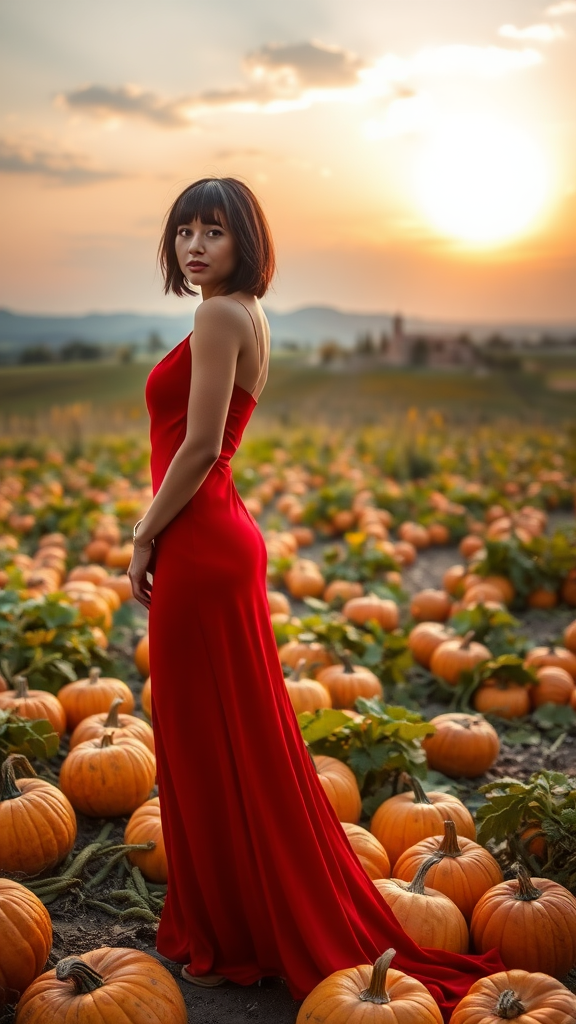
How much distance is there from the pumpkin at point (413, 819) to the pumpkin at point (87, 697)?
1.57 meters

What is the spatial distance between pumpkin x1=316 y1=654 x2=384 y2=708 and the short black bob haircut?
2.61 m

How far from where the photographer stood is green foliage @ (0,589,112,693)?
4551 millimetres

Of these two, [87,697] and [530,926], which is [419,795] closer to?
[530,926]

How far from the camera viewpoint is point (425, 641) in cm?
560

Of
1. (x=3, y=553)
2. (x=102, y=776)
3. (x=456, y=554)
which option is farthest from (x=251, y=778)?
(x=456, y=554)

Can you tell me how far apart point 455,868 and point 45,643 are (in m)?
2.60

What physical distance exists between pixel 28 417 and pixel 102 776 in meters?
12.8

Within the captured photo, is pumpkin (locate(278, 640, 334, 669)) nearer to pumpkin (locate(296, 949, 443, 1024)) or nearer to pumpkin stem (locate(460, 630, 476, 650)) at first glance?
pumpkin stem (locate(460, 630, 476, 650))

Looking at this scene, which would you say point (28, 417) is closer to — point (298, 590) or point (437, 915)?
point (298, 590)

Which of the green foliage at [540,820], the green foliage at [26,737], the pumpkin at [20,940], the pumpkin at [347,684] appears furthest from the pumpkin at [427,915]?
the pumpkin at [347,684]

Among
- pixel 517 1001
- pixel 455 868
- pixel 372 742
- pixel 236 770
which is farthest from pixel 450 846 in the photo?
pixel 236 770

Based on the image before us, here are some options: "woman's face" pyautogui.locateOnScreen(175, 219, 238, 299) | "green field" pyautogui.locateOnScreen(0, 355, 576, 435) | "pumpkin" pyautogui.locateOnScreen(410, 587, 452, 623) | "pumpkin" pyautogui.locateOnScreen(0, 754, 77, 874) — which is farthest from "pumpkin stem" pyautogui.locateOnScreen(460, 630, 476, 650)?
"green field" pyautogui.locateOnScreen(0, 355, 576, 435)

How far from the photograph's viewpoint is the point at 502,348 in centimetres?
1875

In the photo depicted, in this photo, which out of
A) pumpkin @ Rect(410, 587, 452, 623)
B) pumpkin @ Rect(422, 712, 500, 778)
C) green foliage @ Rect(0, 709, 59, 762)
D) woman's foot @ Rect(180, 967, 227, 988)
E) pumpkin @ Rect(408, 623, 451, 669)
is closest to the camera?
woman's foot @ Rect(180, 967, 227, 988)
